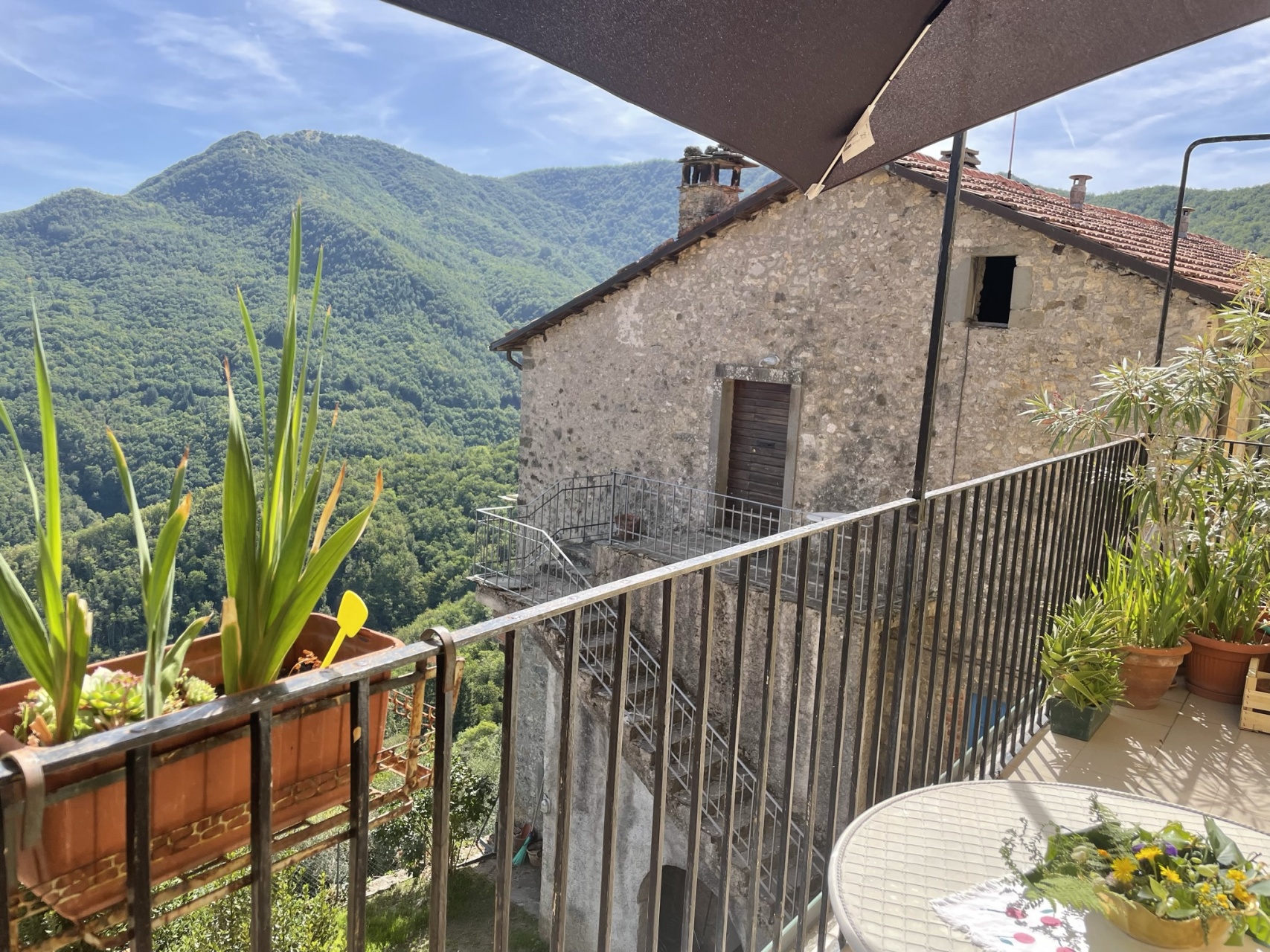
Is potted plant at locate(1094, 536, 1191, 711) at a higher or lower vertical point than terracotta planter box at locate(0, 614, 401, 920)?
lower

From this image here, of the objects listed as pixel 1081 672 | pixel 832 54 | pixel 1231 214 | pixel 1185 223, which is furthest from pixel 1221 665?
pixel 1231 214

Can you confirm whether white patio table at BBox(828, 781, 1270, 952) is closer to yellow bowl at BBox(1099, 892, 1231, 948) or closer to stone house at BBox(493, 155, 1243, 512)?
yellow bowl at BBox(1099, 892, 1231, 948)

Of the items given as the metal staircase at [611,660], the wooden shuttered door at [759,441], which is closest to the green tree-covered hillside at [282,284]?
the metal staircase at [611,660]

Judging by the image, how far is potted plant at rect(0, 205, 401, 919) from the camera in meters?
0.77

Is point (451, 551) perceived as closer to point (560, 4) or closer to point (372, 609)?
point (372, 609)

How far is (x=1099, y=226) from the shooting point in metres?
7.51

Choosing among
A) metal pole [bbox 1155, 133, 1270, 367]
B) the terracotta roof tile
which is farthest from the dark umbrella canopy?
the terracotta roof tile

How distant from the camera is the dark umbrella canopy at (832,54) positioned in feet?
3.46

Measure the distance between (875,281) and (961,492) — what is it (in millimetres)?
6228

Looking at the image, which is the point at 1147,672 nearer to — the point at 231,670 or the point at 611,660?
the point at 231,670

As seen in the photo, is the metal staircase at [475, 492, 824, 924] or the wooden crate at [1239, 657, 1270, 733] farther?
the metal staircase at [475, 492, 824, 924]

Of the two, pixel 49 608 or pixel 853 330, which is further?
pixel 853 330

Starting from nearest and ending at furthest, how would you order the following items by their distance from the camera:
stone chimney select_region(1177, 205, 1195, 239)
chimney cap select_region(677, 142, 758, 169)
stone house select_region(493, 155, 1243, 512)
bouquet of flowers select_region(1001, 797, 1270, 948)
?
bouquet of flowers select_region(1001, 797, 1270, 948)
stone house select_region(493, 155, 1243, 512)
chimney cap select_region(677, 142, 758, 169)
stone chimney select_region(1177, 205, 1195, 239)

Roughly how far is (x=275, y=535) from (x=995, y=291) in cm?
769
